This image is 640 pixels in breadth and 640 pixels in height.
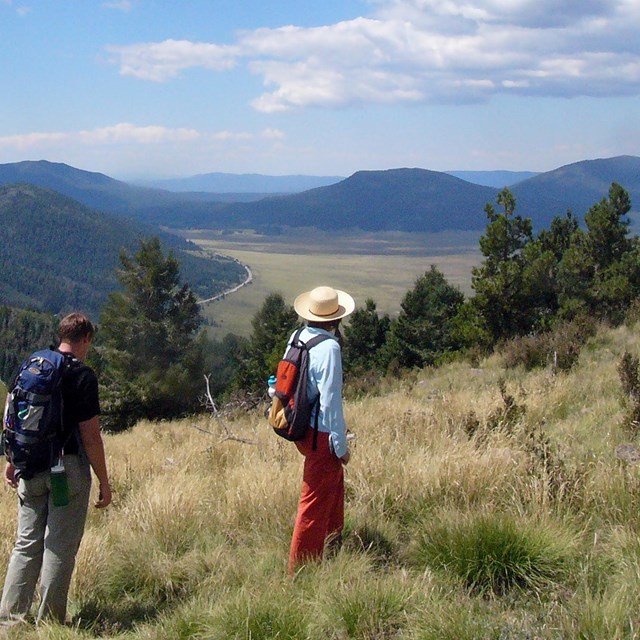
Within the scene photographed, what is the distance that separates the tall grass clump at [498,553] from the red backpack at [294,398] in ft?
2.66

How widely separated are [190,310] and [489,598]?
26704mm

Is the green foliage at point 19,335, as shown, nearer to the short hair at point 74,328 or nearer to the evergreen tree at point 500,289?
the evergreen tree at point 500,289

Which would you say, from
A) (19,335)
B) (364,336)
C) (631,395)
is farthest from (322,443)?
(19,335)

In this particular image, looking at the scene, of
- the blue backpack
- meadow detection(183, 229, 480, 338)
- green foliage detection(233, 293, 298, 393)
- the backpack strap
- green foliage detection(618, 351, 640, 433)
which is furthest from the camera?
meadow detection(183, 229, 480, 338)

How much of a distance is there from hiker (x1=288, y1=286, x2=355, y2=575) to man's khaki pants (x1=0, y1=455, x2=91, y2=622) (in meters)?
1.06

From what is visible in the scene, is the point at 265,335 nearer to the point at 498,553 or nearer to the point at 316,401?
the point at 316,401

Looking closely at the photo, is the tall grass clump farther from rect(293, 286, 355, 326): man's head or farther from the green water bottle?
the green water bottle

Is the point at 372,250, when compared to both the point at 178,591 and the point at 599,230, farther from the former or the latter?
the point at 178,591

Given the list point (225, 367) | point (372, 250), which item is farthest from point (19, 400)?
point (372, 250)

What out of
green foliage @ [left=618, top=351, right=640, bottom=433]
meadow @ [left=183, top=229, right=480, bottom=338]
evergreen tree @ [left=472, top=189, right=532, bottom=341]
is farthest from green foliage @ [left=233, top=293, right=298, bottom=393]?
meadow @ [left=183, top=229, right=480, bottom=338]

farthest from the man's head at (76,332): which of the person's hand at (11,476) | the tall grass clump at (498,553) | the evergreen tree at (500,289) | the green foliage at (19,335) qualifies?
the green foliage at (19,335)

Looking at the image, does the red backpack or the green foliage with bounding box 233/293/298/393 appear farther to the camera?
the green foliage with bounding box 233/293/298/393

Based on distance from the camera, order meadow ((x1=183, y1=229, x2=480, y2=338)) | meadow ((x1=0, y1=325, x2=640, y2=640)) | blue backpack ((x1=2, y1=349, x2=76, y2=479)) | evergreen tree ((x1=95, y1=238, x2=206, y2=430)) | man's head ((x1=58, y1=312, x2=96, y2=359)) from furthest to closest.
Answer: meadow ((x1=183, y1=229, x2=480, y2=338)) < evergreen tree ((x1=95, y1=238, x2=206, y2=430)) < man's head ((x1=58, y1=312, x2=96, y2=359)) < blue backpack ((x1=2, y1=349, x2=76, y2=479)) < meadow ((x1=0, y1=325, x2=640, y2=640))

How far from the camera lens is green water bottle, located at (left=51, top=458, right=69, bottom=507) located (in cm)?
284
